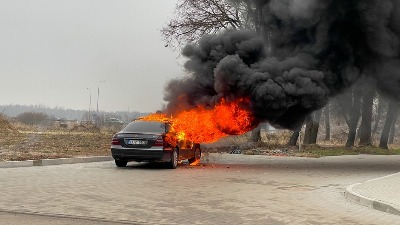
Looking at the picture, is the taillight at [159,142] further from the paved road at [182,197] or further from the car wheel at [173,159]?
the paved road at [182,197]

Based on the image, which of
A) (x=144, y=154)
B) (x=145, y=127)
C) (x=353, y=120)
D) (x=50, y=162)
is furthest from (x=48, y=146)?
(x=353, y=120)

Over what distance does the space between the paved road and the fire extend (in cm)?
271

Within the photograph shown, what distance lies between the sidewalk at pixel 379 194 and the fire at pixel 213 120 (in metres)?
6.28

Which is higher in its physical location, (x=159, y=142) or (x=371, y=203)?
(x=159, y=142)

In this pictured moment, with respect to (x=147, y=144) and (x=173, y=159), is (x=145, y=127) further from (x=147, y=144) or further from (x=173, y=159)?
(x=173, y=159)

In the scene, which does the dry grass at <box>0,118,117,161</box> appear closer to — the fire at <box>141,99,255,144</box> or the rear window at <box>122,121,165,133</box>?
the rear window at <box>122,121,165,133</box>

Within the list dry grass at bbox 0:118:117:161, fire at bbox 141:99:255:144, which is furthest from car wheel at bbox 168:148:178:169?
dry grass at bbox 0:118:117:161

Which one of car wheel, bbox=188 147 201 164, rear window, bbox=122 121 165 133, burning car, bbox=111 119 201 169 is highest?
rear window, bbox=122 121 165 133

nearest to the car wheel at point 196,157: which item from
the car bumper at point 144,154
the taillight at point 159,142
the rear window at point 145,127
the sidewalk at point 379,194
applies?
the rear window at point 145,127

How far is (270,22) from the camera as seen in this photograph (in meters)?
18.8

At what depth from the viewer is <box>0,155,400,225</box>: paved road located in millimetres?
7789

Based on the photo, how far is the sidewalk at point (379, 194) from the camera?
8.63 m

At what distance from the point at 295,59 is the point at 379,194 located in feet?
26.8

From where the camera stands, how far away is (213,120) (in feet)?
58.3
